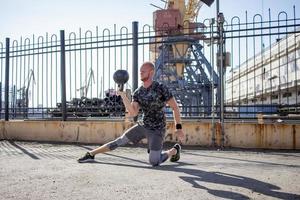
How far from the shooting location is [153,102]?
5754 mm

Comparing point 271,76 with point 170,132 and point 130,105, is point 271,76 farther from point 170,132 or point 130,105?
point 130,105

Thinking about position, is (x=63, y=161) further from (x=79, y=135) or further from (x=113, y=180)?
(x=79, y=135)

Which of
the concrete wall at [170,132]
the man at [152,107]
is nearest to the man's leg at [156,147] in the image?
the man at [152,107]

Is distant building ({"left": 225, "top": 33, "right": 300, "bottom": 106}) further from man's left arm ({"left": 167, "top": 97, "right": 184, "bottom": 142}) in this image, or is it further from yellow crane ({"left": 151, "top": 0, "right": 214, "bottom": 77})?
man's left arm ({"left": 167, "top": 97, "right": 184, "bottom": 142})

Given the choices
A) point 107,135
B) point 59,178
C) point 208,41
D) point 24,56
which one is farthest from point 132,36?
point 59,178

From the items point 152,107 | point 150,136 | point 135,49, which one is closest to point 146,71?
point 152,107

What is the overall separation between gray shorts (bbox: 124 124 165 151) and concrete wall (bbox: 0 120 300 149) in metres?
3.07

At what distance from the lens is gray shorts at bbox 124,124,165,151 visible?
227 inches

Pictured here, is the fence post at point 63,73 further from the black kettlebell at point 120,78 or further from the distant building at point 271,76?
the black kettlebell at point 120,78

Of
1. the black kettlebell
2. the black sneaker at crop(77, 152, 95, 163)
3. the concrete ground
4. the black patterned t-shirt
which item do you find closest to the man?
the black patterned t-shirt

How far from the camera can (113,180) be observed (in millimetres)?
4848

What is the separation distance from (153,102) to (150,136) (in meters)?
0.54

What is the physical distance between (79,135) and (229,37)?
4605mm

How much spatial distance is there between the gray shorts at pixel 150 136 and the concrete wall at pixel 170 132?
3068mm
